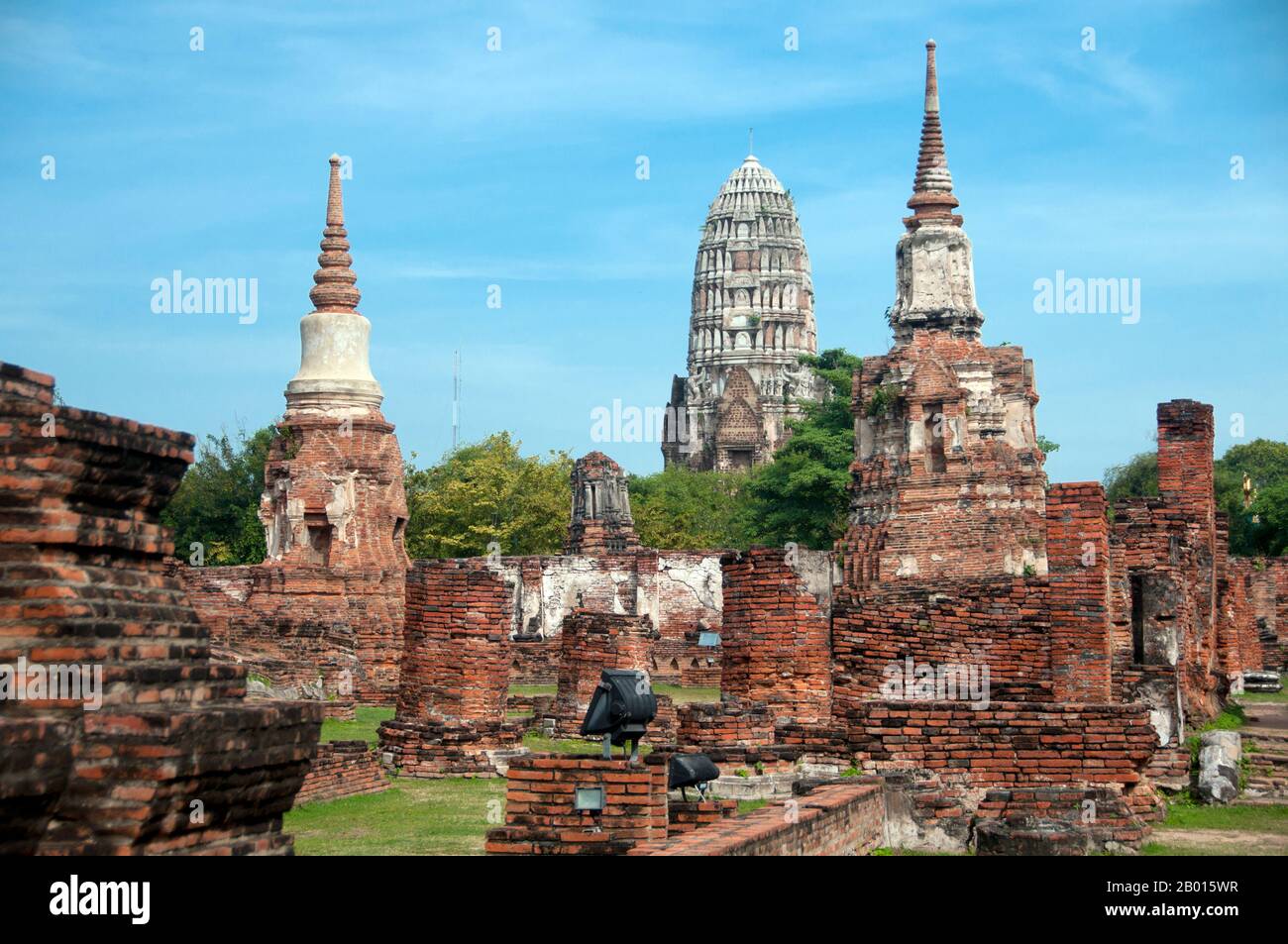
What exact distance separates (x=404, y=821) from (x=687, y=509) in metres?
48.3

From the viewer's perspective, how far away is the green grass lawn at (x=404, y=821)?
37.4 ft

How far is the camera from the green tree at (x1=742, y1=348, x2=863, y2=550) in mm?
46000

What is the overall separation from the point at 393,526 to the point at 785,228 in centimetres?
7261

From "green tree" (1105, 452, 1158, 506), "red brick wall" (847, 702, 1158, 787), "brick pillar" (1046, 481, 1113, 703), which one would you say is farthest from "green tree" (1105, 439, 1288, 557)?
"red brick wall" (847, 702, 1158, 787)

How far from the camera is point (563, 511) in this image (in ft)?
165

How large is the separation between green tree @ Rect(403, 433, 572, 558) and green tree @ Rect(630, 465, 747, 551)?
10.6 feet

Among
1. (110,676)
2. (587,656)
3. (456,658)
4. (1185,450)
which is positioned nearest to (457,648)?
(456,658)

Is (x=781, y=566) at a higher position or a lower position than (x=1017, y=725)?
higher

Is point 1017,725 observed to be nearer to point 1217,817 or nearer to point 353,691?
point 1217,817

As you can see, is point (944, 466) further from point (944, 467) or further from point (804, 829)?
point (804, 829)

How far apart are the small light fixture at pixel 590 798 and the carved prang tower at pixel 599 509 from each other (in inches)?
1191

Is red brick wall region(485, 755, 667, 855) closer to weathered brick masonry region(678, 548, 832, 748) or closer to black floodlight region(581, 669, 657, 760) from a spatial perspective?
black floodlight region(581, 669, 657, 760)

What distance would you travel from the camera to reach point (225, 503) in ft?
165
